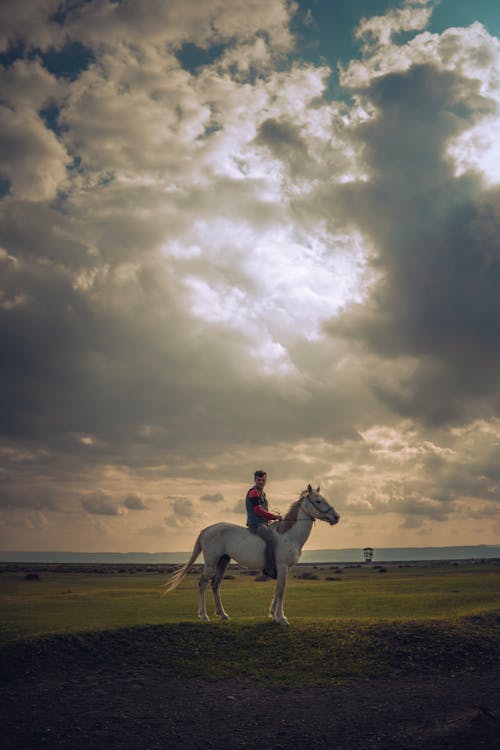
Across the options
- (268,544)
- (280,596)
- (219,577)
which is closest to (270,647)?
A: (280,596)

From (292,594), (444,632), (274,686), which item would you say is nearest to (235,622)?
(274,686)

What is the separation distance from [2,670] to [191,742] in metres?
6.01

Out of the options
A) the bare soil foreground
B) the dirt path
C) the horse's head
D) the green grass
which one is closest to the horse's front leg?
the green grass

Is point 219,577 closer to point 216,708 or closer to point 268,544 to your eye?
point 268,544

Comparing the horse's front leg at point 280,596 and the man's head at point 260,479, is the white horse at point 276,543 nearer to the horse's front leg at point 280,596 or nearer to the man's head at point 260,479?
the horse's front leg at point 280,596

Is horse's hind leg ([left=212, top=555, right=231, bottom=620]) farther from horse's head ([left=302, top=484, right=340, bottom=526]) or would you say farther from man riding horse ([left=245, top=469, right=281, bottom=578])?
horse's head ([left=302, top=484, right=340, bottom=526])

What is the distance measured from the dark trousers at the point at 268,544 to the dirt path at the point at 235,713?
4724 millimetres

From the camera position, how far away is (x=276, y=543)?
1845 centimetres

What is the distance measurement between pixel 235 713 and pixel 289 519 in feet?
23.8

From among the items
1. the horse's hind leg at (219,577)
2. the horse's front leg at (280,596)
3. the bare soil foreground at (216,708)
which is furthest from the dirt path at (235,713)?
the horse's hind leg at (219,577)

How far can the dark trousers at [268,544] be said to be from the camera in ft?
60.3

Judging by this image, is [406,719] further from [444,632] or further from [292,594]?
[292,594]

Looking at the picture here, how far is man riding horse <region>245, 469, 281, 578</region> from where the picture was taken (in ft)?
60.4

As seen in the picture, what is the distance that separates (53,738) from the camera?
35.5 feet
